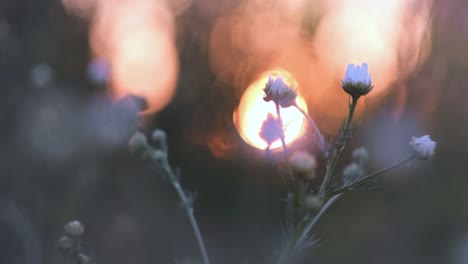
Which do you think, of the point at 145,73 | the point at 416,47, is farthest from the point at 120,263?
the point at 145,73

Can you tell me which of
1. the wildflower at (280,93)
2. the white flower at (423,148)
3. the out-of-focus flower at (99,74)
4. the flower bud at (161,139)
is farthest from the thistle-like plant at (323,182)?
the out-of-focus flower at (99,74)

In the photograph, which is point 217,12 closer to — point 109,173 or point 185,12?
point 185,12

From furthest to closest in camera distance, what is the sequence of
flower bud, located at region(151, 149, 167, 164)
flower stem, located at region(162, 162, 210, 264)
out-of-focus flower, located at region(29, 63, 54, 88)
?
out-of-focus flower, located at region(29, 63, 54, 88)
flower bud, located at region(151, 149, 167, 164)
flower stem, located at region(162, 162, 210, 264)

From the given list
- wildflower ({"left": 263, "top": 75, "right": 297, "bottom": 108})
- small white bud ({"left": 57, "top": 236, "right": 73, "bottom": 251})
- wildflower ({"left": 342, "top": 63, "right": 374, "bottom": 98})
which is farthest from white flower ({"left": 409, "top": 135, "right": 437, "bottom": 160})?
small white bud ({"left": 57, "top": 236, "right": 73, "bottom": 251})

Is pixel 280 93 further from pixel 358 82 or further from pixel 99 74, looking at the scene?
pixel 99 74

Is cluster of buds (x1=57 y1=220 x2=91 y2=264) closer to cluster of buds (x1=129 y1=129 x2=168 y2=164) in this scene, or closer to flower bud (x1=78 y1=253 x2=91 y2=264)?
flower bud (x1=78 y1=253 x2=91 y2=264)

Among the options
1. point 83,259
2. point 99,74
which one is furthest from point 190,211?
point 99,74
